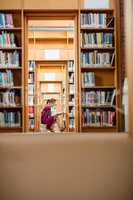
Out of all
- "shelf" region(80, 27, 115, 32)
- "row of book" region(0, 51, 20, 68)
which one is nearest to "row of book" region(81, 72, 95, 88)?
"shelf" region(80, 27, 115, 32)

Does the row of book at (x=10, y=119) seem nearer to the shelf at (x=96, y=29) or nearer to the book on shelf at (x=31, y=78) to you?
the book on shelf at (x=31, y=78)

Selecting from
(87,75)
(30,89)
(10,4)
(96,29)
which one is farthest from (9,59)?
(96,29)

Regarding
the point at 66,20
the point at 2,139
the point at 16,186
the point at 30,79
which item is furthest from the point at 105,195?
the point at 66,20

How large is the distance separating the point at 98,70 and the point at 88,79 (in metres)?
0.12

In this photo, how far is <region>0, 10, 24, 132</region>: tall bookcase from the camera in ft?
9.25

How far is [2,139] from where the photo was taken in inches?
102

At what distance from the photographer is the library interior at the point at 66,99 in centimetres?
259

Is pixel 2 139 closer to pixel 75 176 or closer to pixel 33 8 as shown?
pixel 75 176

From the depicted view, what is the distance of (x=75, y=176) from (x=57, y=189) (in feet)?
0.57

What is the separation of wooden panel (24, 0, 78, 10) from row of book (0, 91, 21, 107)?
773 mm

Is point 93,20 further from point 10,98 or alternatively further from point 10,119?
point 10,119

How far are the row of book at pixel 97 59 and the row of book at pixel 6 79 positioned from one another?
65cm

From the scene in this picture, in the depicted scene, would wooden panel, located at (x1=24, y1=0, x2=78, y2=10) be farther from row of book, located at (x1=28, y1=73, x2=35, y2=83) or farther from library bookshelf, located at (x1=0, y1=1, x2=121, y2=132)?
row of book, located at (x1=28, y1=73, x2=35, y2=83)

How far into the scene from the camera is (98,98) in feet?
9.36
